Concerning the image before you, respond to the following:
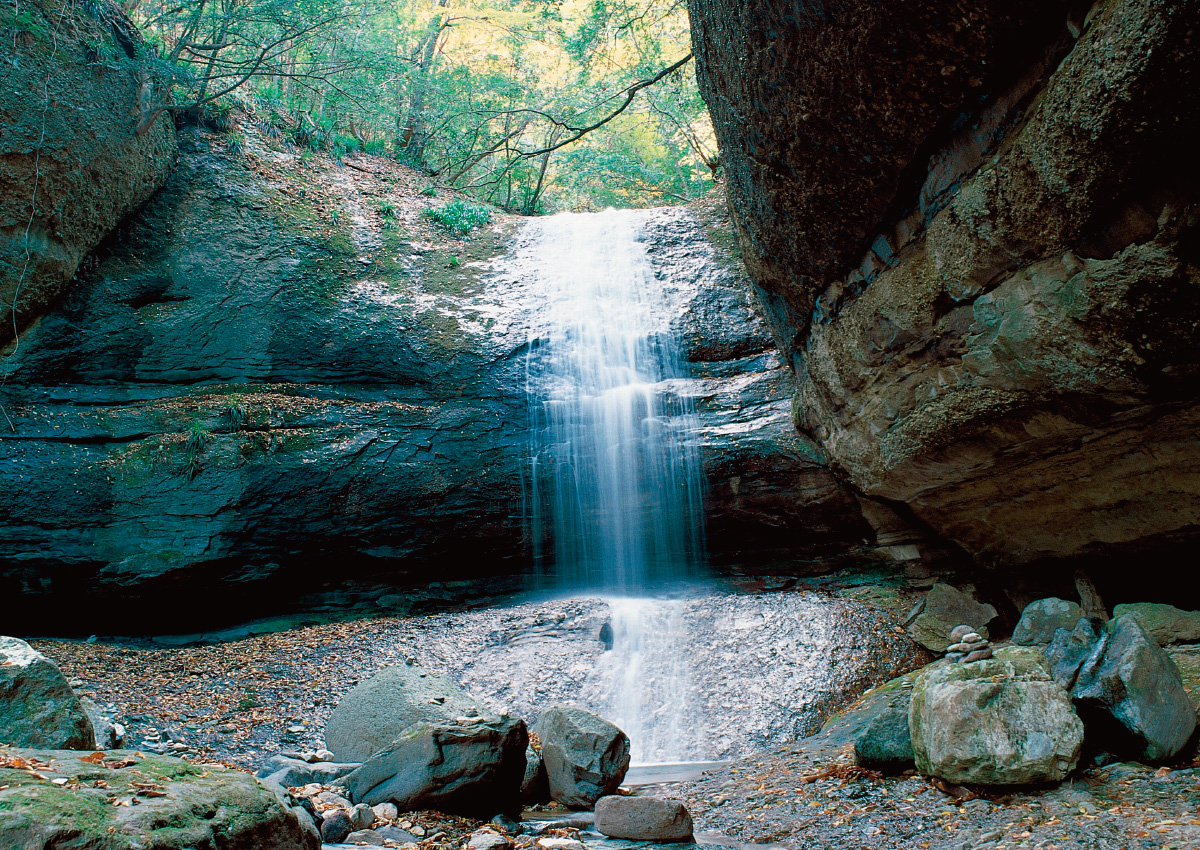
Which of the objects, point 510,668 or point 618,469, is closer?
point 510,668

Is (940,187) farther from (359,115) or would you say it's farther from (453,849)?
(359,115)

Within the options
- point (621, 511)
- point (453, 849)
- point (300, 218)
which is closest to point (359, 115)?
point (300, 218)

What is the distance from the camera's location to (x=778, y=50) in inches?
177

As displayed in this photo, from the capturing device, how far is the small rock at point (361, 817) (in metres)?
3.82

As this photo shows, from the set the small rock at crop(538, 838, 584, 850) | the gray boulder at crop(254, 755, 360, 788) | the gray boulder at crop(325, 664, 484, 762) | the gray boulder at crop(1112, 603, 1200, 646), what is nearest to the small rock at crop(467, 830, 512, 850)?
the small rock at crop(538, 838, 584, 850)

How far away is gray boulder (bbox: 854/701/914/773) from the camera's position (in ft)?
13.6

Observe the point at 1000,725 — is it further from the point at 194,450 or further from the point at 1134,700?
the point at 194,450

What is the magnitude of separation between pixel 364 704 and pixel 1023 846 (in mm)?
5122

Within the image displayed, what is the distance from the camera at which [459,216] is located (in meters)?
12.8

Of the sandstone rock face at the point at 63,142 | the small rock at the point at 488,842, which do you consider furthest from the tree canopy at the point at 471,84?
the small rock at the point at 488,842

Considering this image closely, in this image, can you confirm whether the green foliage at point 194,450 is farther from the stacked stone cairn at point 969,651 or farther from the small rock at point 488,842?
the stacked stone cairn at point 969,651

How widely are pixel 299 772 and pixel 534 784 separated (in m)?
1.60

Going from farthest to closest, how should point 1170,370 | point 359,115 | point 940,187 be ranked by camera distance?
point 359,115 → point 940,187 → point 1170,370

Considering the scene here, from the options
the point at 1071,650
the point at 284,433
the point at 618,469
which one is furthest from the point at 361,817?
the point at 284,433
